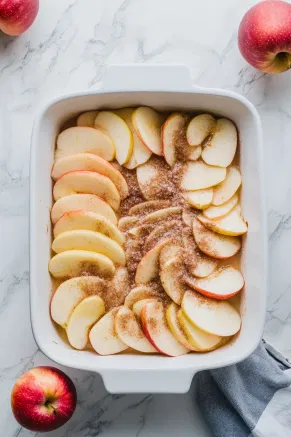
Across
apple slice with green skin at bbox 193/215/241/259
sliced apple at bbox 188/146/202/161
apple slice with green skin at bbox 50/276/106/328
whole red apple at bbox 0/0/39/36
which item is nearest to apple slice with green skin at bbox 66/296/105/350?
apple slice with green skin at bbox 50/276/106/328

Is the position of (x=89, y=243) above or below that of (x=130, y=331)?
above

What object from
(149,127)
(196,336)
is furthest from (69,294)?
(149,127)

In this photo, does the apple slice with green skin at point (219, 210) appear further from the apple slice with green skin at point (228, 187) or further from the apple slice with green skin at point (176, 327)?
the apple slice with green skin at point (176, 327)

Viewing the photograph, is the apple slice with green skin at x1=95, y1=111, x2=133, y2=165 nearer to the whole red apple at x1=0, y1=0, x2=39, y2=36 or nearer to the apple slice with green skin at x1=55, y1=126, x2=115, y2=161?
the apple slice with green skin at x1=55, y1=126, x2=115, y2=161

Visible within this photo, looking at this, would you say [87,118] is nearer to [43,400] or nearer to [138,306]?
[138,306]

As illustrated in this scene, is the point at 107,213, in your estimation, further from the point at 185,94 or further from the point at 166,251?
the point at 185,94

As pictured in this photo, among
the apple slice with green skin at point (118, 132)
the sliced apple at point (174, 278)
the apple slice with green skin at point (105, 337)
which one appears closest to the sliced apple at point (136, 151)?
the apple slice with green skin at point (118, 132)
